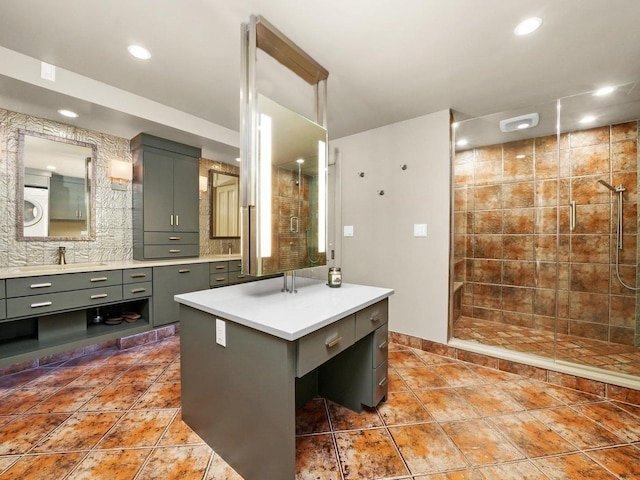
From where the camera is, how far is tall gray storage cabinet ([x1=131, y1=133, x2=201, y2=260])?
3004 millimetres

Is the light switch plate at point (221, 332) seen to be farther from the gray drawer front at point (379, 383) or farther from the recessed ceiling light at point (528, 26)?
the recessed ceiling light at point (528, 26)

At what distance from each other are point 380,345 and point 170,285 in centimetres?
237

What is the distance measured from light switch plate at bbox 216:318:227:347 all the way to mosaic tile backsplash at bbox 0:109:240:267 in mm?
2461

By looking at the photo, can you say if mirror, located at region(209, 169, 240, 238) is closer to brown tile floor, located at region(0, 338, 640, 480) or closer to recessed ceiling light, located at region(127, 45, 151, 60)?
recessed ceiling light, located at region(127, 45, 151, 60)

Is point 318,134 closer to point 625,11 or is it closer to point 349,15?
point 349,15

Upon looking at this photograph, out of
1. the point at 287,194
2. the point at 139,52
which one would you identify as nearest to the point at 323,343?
the point at 287,194

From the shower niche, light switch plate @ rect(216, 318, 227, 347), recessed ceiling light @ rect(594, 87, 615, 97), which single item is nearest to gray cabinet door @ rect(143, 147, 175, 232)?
light switch plate @ rect(216, 318, 227, 347)

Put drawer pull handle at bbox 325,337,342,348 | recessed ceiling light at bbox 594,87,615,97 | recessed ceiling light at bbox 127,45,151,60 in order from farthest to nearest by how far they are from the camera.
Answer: recessed ceiling light at bbox 594,87,615,97 < recessed ceiling light at bbox 127,45,151,60 < drawer pull handle at bbox 325,337,342,348

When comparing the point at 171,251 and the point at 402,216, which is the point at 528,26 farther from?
the point at 171,251

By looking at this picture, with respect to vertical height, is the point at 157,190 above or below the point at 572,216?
above

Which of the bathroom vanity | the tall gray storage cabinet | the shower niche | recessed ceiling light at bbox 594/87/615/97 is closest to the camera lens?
the bathroom vanity

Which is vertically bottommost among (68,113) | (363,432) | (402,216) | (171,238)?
(363,432)

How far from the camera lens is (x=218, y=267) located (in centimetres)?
346

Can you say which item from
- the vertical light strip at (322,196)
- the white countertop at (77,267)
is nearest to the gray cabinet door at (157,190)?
the white countertop at (77,267)
